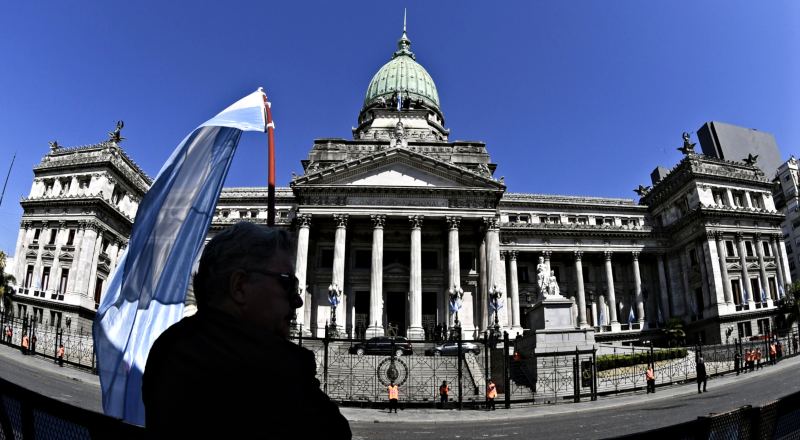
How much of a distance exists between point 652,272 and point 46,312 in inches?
2249

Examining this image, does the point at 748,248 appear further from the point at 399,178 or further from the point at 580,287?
the point at 399,178

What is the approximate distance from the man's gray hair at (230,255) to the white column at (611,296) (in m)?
54.3

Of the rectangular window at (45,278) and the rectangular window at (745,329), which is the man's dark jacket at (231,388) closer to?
the rectangular window at (45,278)

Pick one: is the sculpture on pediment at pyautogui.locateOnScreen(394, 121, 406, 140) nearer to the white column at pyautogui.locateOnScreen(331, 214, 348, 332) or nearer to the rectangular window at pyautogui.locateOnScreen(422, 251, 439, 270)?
the white column at pyautogui.locateOnScreen(331, 214, 348, 332)

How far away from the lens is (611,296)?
52656 millimetres

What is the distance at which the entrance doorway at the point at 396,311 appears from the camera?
45562 mm

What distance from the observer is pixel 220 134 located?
171 inches

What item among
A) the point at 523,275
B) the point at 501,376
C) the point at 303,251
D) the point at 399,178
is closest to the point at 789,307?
the point at 523,275

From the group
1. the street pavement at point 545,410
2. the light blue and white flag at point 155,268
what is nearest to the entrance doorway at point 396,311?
the street pavement at point 545,410

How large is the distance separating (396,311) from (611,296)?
22210 millimetres

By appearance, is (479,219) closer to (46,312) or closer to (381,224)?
(381,224)

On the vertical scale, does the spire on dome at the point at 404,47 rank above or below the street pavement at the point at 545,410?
above

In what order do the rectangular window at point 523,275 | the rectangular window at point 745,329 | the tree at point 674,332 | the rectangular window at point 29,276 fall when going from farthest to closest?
the rectangular window at point 523,275
the rectangular window at point 29,276
the rectangular window at point 745,329
the tree at point 674,332

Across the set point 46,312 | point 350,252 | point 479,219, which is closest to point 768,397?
point 479,219
